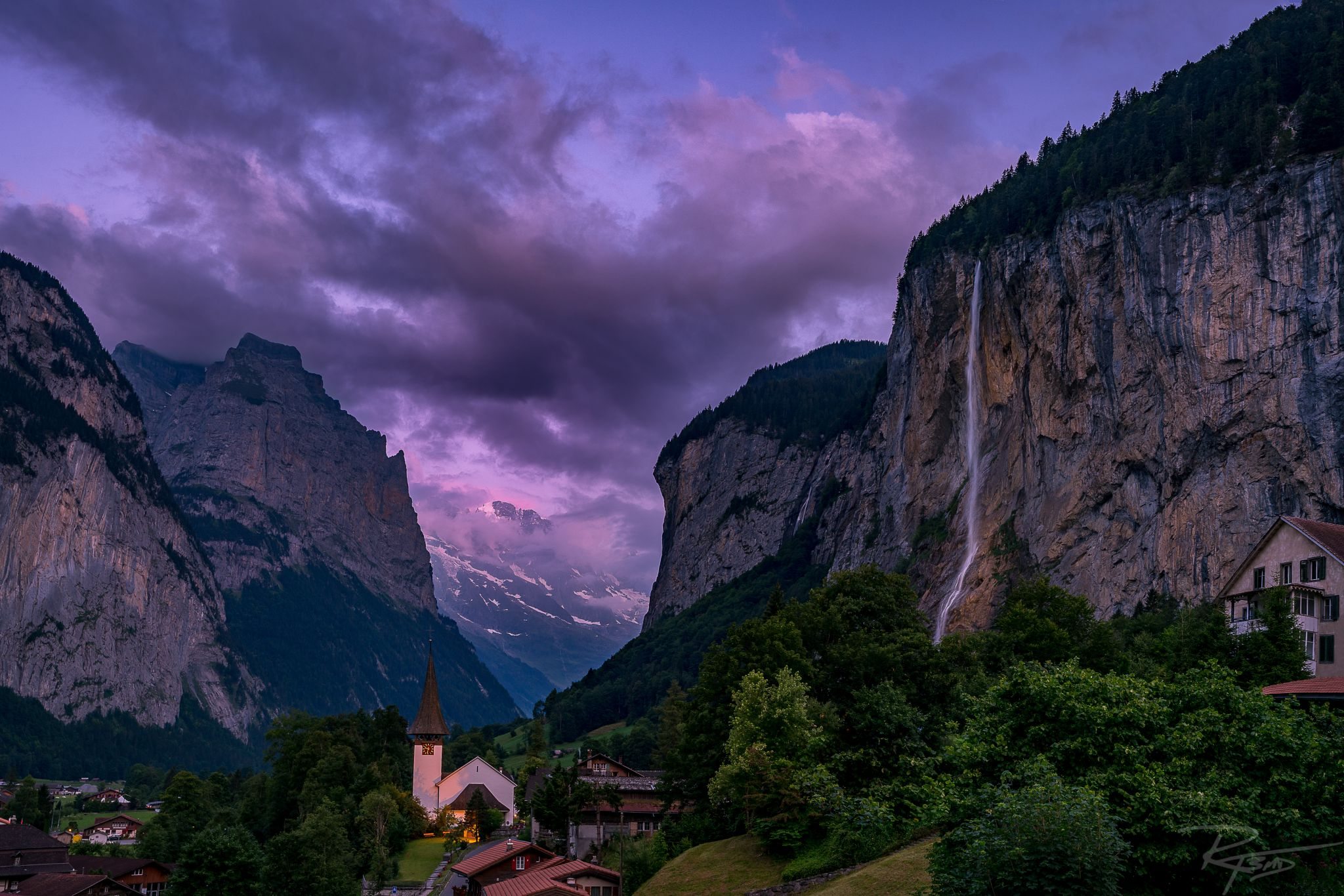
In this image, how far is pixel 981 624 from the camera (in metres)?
112

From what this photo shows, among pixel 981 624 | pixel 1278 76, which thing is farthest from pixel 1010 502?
pixel 1278 76

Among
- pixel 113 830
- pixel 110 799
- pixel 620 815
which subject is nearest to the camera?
pixel 620 815

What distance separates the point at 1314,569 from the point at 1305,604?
1970mm

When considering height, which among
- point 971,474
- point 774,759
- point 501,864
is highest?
point 971,474

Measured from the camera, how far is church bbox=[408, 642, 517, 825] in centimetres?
10894

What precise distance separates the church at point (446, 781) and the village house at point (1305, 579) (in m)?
68.1

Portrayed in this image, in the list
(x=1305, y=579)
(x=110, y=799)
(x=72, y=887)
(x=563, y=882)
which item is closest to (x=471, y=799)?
(x=72, y=887)

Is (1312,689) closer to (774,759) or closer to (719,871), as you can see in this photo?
(774,759)

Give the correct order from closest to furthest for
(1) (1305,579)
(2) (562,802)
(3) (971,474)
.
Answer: (1) (1305,579), (2) (562,802), (3) (971,474)

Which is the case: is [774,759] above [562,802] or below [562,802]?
above

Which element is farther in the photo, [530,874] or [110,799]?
[110,799]

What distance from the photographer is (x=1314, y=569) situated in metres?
60.0

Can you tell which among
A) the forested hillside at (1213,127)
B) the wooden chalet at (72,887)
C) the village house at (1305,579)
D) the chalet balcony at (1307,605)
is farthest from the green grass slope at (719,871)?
the forested hillside at (1213,127)

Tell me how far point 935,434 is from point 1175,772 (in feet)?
366
